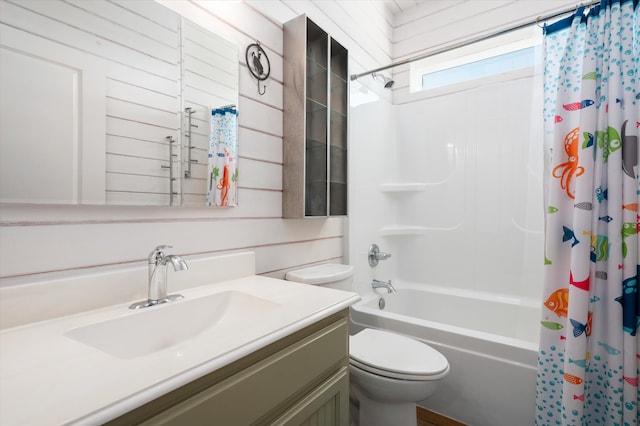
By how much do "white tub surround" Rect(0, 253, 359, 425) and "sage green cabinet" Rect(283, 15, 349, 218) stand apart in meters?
0.74

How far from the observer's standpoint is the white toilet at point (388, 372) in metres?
1.32

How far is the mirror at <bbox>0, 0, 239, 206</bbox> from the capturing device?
830mm

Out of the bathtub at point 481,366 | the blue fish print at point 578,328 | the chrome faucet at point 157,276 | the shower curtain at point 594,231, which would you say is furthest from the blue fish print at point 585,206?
the chrome faucet at point 157,276

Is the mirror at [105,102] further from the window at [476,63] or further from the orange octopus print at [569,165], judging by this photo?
the window at [476,63]

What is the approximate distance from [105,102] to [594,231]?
185cm

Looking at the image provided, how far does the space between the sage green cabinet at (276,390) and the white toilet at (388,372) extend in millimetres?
310

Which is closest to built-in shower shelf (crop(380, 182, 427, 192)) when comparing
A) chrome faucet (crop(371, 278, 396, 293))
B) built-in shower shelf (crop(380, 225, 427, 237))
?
built-in shower shelf (crop(380, 225, 427, 237))

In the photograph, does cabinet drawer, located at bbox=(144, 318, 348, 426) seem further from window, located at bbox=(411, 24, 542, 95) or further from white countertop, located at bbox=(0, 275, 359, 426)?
window, located at bbox=(411, 24, 542, 95)

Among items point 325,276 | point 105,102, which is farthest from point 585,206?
point 105,102

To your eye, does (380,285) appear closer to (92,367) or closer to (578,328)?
(578,328)

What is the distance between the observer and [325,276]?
1611 millimetres

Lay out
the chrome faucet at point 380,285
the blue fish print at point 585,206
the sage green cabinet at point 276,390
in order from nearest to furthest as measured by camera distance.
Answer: the sage green cabinet at point 276,390, the blue fish print at point 585,206, the chrome faucet at point 380,285

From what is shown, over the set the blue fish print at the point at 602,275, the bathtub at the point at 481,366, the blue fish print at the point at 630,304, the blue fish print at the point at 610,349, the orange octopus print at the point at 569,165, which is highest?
the orange octopus print at the point at 569,165

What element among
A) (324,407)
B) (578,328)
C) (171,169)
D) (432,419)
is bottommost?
(432,419)
